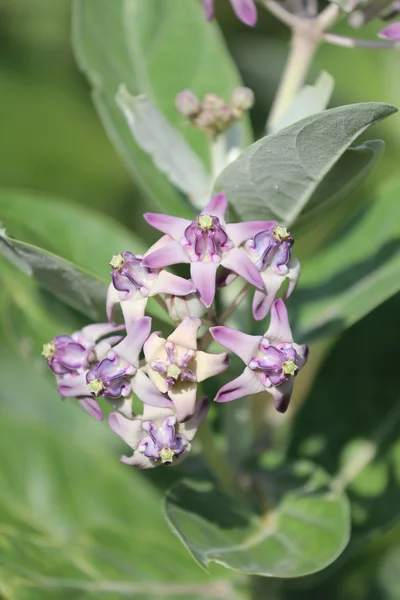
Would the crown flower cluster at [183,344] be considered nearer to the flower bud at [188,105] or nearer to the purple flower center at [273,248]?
the purple flower center at [273,248]

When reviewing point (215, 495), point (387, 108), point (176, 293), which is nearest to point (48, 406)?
point (215, 495)

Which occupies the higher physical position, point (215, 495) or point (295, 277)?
point (295, 277)

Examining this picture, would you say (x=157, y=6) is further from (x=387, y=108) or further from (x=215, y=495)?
(x=215, y=495)

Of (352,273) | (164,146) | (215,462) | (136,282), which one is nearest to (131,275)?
(136,282)

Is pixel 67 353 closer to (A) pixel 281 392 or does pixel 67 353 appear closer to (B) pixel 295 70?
(A) pixel 281 392

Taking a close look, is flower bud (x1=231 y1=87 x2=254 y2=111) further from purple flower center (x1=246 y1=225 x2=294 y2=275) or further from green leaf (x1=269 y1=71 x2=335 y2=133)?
purple flower center (x1=246 y1=225 x2=294 y2=275)

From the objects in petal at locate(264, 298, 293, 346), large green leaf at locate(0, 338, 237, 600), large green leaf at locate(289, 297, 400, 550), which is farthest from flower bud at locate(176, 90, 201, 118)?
large green leaf at locate(289, 297, 400, 550)
